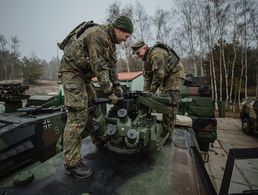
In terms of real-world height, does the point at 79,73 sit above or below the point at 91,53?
below

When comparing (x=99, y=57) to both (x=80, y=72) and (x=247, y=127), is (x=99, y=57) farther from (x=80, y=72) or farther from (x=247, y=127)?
(x=247, y=127)

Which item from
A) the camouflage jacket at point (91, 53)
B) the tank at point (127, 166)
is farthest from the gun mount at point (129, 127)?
the camouflage jacket at point (91, 53)

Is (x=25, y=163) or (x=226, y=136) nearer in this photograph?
(x=25, y=163)

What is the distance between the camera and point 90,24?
6.17ft

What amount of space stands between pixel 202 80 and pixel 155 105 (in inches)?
199

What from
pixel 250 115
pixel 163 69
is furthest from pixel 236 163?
pixel 250 115

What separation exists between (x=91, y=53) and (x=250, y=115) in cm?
773

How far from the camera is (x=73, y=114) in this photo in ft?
5.86

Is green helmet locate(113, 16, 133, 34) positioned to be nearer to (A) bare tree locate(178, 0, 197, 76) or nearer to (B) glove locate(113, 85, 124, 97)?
(B) glove locate(113, 85, 124, 97)

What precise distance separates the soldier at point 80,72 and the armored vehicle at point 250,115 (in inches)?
282

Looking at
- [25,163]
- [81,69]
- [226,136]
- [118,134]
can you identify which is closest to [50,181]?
[118,134]

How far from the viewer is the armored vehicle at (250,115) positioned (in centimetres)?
727

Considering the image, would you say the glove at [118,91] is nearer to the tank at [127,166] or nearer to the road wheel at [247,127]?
the tank at [127,166]

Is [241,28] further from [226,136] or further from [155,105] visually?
[155,105]
